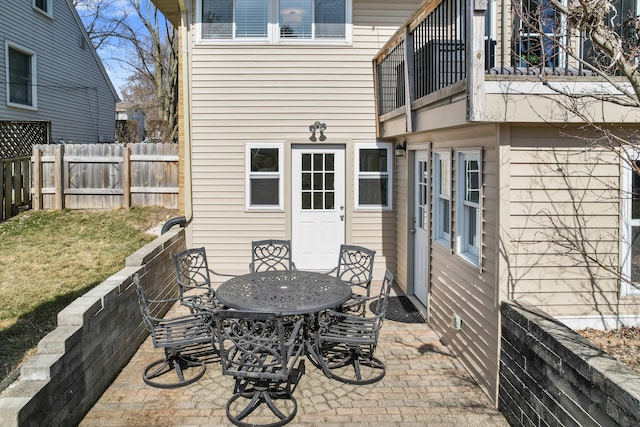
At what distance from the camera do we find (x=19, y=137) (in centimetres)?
1184

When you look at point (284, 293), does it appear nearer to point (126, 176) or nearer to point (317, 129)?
point (317, 129)

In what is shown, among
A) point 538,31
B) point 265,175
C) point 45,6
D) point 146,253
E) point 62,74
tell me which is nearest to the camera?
point 538,31

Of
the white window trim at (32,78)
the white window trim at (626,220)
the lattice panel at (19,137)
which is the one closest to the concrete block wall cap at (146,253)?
the white window trim at (626,220)

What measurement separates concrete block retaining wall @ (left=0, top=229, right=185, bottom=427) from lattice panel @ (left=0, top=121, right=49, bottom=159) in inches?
304

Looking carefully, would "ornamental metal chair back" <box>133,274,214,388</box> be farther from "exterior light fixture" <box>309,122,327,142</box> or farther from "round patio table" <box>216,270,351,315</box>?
"exterior light fixture" <box>309,122,327,142</box>

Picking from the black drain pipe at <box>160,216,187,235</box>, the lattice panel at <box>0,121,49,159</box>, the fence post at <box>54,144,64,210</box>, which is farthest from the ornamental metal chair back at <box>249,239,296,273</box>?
the lattice panel at <box>0,121,49,159</box>

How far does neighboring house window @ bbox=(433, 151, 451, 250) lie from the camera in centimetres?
540

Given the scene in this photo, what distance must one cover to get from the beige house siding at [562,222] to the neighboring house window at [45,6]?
48.6 ft

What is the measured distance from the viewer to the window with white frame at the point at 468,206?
4469 mm

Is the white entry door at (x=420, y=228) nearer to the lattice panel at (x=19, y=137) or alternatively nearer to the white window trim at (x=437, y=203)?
the white window trim at (x=437, y=203)

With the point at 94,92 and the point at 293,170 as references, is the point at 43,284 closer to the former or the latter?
the point at 293,170

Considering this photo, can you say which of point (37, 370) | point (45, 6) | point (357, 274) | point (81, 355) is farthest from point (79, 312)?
point (45, 6)

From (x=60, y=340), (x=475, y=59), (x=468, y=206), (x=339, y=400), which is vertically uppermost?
(x=475, y=59)

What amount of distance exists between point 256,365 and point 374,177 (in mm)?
4638
